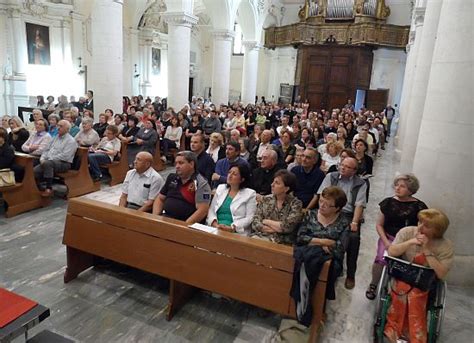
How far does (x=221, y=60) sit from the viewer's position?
1502 centimetres

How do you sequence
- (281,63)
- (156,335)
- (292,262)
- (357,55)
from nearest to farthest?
1. (292,262)
2. (156,335)
3. (357,55)
4. (281,63)

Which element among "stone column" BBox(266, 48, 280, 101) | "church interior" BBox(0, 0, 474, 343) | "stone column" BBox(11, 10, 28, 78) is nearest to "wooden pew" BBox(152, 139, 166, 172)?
"church interior" BBox(0, 0, 474, 343)

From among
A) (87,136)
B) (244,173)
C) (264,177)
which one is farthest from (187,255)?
(87,136)

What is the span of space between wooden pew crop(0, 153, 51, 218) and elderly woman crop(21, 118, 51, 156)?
2.53 ft

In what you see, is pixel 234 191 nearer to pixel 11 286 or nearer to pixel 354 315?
pixel 354 315

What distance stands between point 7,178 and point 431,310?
5224 millimetres

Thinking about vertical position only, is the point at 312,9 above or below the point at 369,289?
above

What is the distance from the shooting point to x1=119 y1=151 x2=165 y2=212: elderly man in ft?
13.0

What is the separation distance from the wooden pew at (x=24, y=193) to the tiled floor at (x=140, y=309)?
95cm

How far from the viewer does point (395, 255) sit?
292cm

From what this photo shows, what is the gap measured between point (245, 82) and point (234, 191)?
15.7 metres

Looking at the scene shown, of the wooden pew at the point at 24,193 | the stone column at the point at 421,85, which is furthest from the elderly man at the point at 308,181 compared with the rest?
the wooden pew at the point at 24,193

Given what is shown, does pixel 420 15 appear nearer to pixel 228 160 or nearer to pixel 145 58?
pixel 228 160

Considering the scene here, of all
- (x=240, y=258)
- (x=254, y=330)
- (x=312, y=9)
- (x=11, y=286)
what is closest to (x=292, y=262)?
(x=240, y=258)
